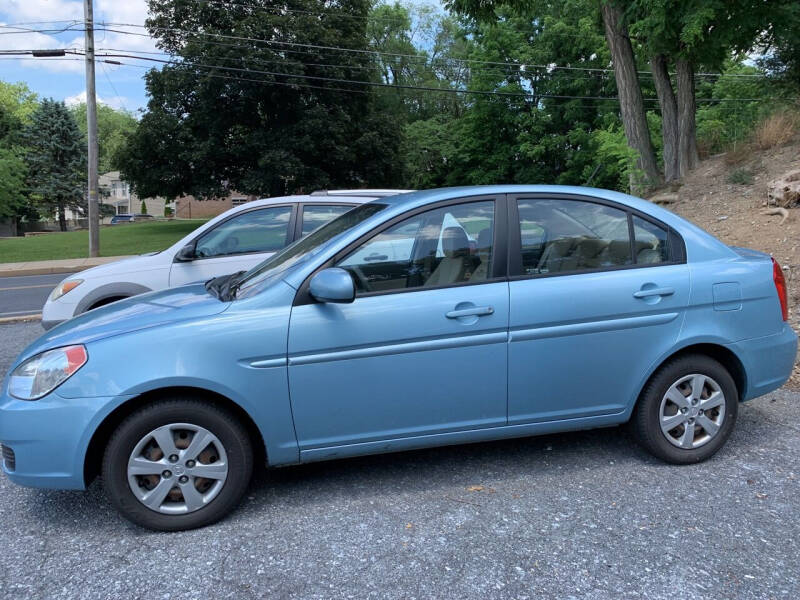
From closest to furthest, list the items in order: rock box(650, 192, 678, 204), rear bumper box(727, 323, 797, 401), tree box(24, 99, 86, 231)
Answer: rear bumper box(727, 323, 797, 401)
rock box(650, 192, 678, 204)
tree box(24, 99, 86, 231)

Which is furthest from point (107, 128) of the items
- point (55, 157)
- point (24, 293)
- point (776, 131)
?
point (776, 131)

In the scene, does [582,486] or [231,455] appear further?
[582,486]

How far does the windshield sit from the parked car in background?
8.08 feet

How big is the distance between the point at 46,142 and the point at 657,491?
65080mm

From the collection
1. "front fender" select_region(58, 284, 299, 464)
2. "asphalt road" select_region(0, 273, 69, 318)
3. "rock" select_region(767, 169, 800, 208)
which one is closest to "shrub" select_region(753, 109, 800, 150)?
"rock" select_region(767, 169, 800, 208)

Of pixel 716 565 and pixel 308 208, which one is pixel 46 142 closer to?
pixel 308 208

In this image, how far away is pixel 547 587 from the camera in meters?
A: 2.68

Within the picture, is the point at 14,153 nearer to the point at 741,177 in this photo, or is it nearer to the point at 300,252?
the point at 741,177

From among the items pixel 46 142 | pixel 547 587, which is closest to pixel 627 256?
pixel 547 587

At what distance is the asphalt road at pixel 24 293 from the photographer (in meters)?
10.8

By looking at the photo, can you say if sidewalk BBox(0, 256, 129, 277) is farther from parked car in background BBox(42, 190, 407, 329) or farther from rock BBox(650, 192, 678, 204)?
rock BBox(650, 192, 678, 204)

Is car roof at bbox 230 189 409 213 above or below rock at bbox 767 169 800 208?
below

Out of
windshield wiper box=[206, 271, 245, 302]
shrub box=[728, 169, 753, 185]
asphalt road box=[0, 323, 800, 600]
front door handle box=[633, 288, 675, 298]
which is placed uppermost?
shrub box=[728, 169, 753, 185]

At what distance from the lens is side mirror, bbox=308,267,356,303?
3.19 metres
